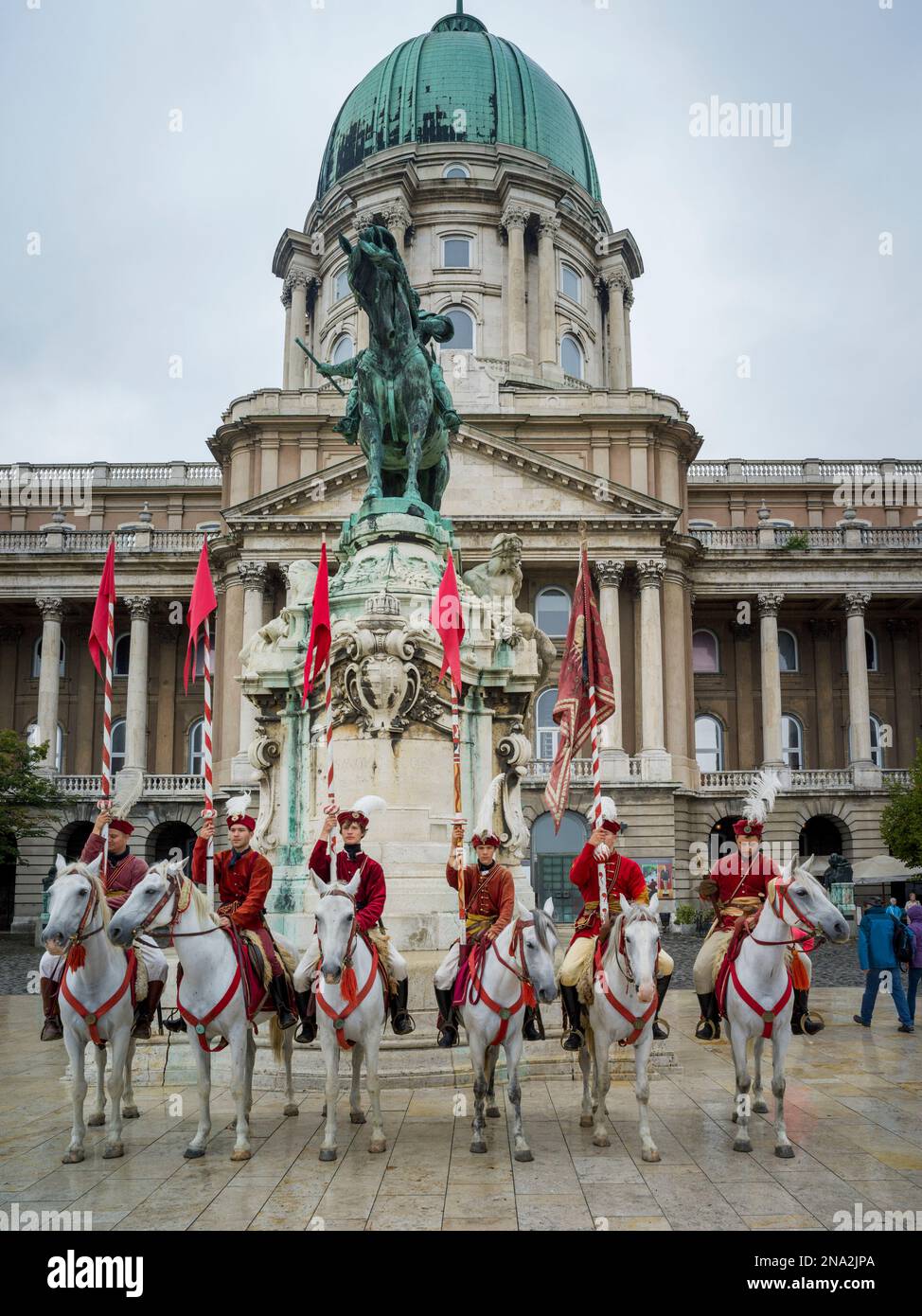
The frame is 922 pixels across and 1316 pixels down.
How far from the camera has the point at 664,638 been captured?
47.2m

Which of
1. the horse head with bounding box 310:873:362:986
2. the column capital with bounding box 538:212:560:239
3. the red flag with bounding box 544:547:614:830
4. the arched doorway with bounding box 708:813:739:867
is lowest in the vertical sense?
the arched doorway with bounding box 708:813:739:867

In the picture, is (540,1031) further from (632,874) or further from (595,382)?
(595,382)

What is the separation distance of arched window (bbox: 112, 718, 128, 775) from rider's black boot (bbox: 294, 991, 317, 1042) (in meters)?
44.0

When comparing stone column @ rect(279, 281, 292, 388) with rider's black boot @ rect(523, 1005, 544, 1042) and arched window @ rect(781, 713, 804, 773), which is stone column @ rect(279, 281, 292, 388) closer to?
arched window @ rect(781, 713, 804, 773)

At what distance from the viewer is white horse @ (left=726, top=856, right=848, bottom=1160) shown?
7738mm

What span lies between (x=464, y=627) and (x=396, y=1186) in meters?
6.31

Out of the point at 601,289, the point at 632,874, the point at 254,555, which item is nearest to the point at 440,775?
the point at 632,874

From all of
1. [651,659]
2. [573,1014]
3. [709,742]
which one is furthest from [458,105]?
[573,1014]

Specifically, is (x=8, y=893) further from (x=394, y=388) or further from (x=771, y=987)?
(x=771, y=987)

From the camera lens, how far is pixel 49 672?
49.2 meters

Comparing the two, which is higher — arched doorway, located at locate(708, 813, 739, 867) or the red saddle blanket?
the red saddle blanket

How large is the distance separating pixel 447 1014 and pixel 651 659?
3843 cm

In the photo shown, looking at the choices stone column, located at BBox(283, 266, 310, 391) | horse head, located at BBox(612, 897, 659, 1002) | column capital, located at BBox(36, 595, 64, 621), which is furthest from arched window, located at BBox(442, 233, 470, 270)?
horse head, located at BBox(612, 897, 659, 1002)

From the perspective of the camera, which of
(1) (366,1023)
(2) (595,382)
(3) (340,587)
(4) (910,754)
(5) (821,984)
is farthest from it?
(2) (595,382)
